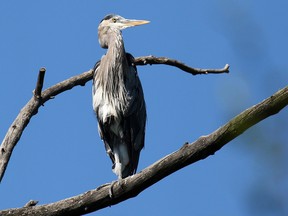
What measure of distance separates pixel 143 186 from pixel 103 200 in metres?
0.33

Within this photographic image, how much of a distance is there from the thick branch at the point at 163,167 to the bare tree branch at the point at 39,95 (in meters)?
0.97

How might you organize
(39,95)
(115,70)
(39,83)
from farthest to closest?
(115,70), (39,95), (39,83)

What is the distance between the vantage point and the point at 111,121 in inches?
244

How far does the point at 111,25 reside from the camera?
6.98 metres

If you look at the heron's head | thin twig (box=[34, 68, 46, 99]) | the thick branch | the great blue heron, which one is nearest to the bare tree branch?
thin twig (box=[34, 68, 46, 99])

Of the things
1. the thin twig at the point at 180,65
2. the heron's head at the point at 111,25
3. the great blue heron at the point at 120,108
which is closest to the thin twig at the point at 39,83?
the great blue heron at the point at 120,108

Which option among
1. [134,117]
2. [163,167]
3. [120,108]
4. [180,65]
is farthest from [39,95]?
[163,167]

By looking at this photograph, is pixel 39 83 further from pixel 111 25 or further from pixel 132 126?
pixel 111 25

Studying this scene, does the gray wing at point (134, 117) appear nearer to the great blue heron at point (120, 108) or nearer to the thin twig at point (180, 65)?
the great blue heron at point (120, 108)

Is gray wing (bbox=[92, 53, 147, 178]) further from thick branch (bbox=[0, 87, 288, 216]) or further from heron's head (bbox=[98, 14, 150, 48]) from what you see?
thick branch (bbox=[0, 87, 288, 216])

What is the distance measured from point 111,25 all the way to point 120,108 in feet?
Result: 3.64

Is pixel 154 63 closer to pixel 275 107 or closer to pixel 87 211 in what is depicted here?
pixel 87 211

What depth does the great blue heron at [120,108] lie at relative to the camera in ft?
20.2

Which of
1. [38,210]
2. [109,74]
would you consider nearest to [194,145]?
[38,210]
